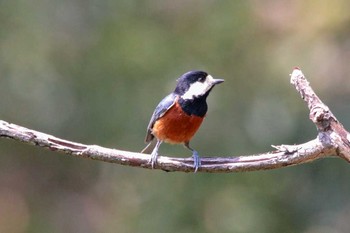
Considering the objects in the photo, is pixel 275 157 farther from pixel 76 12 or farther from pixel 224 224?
pixel 76 12

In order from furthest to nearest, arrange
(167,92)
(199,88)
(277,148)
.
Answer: (167,92)
(199,88)
(277,148)

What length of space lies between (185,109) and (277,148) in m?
0.73

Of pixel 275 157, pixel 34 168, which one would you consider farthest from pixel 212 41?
pixel 275 157

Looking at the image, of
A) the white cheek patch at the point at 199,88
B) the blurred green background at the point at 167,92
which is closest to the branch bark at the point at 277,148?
the white cheek patch at the point at 199,88

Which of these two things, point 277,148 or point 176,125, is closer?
point 277,148

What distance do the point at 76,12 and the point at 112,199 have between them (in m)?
1.30

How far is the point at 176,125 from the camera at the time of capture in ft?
10.6

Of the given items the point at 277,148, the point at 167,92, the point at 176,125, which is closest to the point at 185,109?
the point at 176,125

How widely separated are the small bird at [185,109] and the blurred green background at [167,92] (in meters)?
1.72

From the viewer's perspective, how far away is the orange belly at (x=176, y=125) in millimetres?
3229

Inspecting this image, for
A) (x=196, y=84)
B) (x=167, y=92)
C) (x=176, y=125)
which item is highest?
(x=167, y=92)

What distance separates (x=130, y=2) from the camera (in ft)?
18.5

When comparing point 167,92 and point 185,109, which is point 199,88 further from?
point 167,92

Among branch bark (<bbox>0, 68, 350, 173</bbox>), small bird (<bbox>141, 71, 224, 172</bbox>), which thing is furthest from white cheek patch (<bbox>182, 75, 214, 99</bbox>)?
branch bark (<bbox>0, 68, 350, 173</bbox>)
